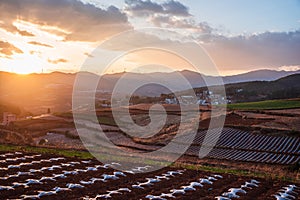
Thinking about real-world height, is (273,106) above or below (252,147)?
above

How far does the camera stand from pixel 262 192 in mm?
10312

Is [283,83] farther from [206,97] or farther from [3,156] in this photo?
[3,156]

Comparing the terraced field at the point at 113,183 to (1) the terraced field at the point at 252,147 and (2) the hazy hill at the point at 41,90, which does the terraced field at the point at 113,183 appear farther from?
(2) the hazy hill at the point at 41,90

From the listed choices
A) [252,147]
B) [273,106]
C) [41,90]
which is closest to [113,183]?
[252,147]

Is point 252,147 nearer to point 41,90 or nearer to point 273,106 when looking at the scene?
point 273,106

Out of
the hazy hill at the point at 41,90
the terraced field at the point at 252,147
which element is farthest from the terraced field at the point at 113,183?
the hazy hill at the point at 41,90

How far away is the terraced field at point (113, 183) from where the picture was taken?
348 inches

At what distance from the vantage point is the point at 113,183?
33.5 ft

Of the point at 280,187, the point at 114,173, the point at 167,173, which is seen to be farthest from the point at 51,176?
the point at 280,187

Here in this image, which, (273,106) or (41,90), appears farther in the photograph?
(41,90)

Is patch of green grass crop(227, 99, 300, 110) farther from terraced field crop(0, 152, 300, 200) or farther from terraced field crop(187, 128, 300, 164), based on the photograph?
terraced field crop(0, 152, 300, 200)

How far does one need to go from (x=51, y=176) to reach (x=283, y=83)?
421ft

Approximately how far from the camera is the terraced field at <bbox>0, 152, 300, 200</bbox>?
8.84 m

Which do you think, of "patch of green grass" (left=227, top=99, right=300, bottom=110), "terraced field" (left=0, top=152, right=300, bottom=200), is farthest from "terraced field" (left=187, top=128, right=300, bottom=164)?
"patch of green grass" (left=227, top=99, right=300, bottom=110)
